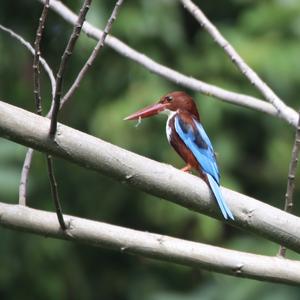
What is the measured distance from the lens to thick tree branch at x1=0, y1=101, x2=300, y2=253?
233 centimetres

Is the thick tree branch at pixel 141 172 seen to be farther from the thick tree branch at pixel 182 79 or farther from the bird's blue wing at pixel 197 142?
the thick tree branch at pixel 182 79

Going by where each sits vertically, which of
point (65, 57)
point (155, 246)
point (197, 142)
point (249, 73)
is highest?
point (249, 73)

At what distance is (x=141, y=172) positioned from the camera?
2447 mm

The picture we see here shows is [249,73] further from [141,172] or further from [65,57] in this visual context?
[65,57]

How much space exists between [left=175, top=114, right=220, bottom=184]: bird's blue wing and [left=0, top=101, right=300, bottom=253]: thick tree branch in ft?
2.55

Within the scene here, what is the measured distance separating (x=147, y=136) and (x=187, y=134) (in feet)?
9.69

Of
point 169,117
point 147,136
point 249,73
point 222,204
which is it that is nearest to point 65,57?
point 222,204

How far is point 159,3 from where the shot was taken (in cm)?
657

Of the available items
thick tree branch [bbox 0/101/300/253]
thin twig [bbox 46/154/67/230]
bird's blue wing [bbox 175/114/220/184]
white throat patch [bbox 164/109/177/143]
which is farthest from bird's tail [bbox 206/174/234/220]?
white throat patch [bbox 164/109/177/143]

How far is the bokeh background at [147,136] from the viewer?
6.28 meters

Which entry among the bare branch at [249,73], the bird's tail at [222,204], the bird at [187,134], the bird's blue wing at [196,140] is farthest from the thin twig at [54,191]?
the bare branch at [249,73]

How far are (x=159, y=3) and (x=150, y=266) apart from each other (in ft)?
6.59

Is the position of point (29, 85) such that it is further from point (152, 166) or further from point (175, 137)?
point (152, 166)

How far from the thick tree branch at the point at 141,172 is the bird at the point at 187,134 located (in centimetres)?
53
